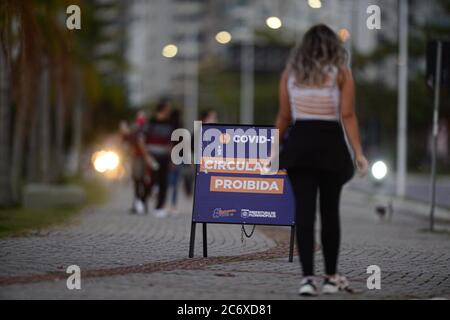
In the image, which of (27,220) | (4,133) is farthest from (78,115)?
(27,220)

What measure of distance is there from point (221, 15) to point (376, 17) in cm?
13364

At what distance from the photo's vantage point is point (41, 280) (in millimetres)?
7957

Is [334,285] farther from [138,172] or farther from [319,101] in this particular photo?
[138,172]

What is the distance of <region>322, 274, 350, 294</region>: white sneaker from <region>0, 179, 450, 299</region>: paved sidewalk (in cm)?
12

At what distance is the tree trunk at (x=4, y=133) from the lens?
20.2 m

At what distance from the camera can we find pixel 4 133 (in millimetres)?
20484

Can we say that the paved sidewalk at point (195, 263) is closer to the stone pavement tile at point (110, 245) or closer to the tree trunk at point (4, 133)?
the stone pavement tile at point (110, 245)

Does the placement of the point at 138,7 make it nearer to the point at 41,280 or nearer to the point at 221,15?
the point at 221,15

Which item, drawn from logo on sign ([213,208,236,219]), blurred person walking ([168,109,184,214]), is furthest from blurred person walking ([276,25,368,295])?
blurred person walking ([168,109,184,214])

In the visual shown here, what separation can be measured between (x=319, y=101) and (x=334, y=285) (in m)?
1.27

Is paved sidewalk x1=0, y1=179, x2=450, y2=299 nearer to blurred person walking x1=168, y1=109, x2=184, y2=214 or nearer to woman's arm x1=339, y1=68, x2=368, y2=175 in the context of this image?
→ woman's arm x1=339, y1=68, x2=368, y2=175

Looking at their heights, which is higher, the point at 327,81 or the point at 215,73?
the point at 215,73

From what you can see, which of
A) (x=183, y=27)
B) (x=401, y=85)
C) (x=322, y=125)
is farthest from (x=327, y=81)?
(x=183, y=27)
